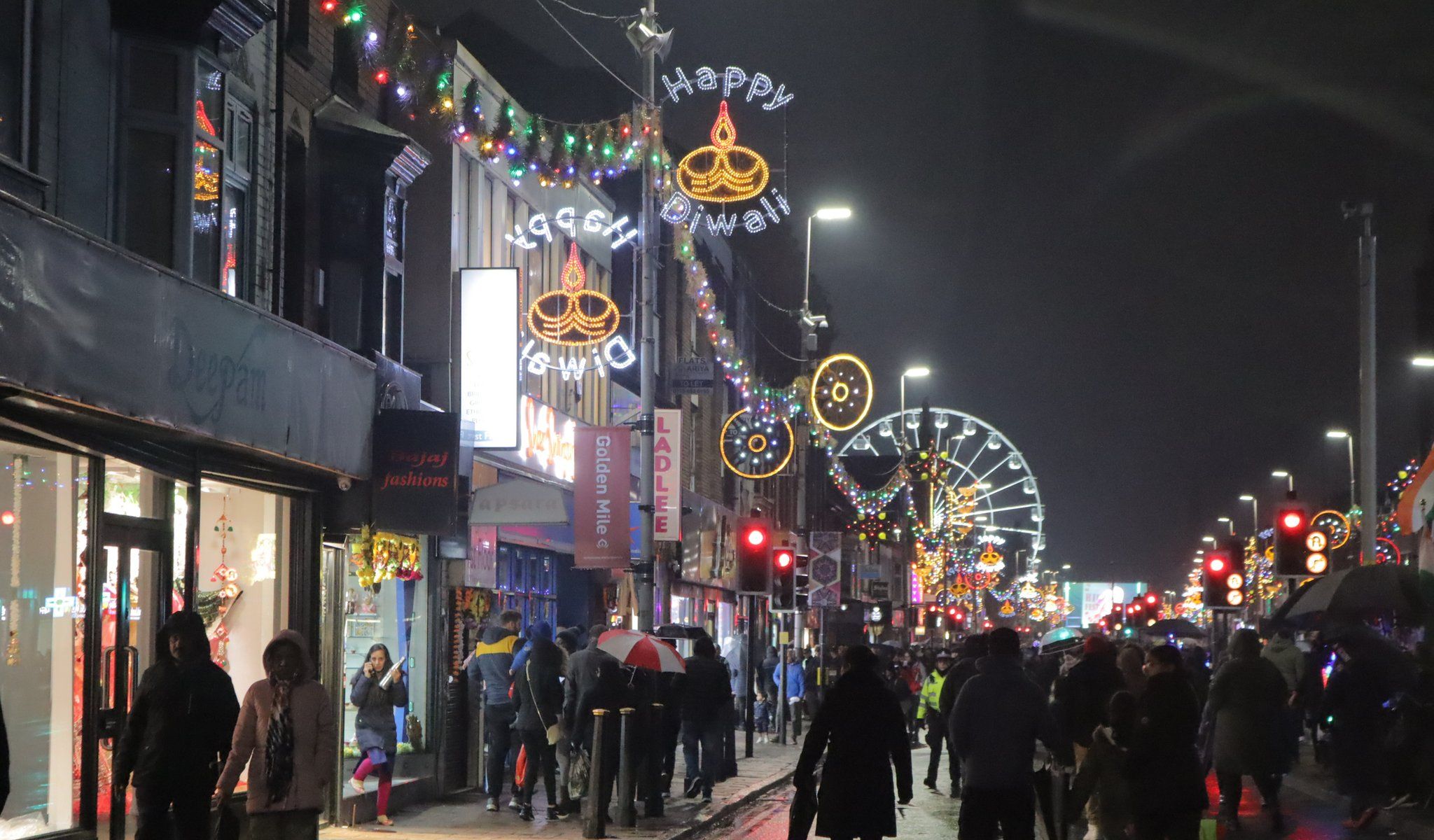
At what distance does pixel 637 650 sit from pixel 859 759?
664 cm

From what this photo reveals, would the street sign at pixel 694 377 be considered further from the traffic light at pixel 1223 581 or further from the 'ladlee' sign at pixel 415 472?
the 'ladlee' sign at pixel 415 472

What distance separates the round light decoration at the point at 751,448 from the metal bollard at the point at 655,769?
657 inches

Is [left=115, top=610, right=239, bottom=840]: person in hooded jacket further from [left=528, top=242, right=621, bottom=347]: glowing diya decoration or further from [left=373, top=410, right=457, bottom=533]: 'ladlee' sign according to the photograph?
[left=528, top=242, right=621, bottom=347]: glowing diya decoration

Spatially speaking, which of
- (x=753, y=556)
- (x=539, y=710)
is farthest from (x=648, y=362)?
(x=753, y=556)

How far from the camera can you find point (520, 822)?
58.4 ft

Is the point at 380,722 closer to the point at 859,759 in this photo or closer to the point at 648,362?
the point at 648,362

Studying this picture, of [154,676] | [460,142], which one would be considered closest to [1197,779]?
[154,676]

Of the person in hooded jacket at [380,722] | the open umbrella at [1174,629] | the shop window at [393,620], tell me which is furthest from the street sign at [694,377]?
the open umbrella at [1174,629]

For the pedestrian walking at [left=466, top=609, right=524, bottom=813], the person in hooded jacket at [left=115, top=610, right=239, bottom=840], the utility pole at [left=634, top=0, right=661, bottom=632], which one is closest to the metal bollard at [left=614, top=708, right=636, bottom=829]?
the pedestrian walking at [left=466, top=609, right=524, bottom=813]

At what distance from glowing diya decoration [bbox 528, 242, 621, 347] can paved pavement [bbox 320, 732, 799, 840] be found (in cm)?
544

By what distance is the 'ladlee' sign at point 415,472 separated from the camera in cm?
1777

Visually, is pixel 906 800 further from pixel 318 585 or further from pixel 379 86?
pixel 379 86

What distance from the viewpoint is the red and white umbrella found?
17406 mm

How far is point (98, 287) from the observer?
38.6 ft
